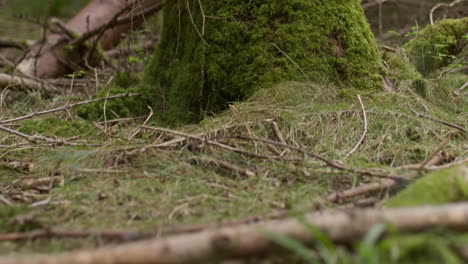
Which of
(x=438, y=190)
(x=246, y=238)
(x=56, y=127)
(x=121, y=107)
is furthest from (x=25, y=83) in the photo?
(x=438, y=190)

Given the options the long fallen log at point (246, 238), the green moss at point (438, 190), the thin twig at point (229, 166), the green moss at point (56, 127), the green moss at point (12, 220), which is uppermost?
the long fallen log at point (246, 238)

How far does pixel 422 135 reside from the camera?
2.73 metres

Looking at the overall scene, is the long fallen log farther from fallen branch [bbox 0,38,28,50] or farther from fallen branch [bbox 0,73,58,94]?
fallen branch [bbox 0,38,28,50]

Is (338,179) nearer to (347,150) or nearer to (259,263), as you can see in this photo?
(347,150)

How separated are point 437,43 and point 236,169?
3019 mm

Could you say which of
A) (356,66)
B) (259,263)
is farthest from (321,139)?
(259,263)

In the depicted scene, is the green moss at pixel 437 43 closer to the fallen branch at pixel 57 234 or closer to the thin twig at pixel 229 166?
the thin twig at pixel 229 166

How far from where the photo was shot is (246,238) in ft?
4.20

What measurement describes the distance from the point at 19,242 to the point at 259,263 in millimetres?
974

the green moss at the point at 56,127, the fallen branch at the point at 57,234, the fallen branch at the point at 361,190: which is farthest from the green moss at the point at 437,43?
the fallen branch at the point at 57,234

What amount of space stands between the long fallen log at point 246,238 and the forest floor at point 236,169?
0.05m

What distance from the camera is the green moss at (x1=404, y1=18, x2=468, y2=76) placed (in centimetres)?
423

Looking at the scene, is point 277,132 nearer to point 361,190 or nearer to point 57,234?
point 361,190

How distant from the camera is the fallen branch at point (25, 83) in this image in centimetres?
474
